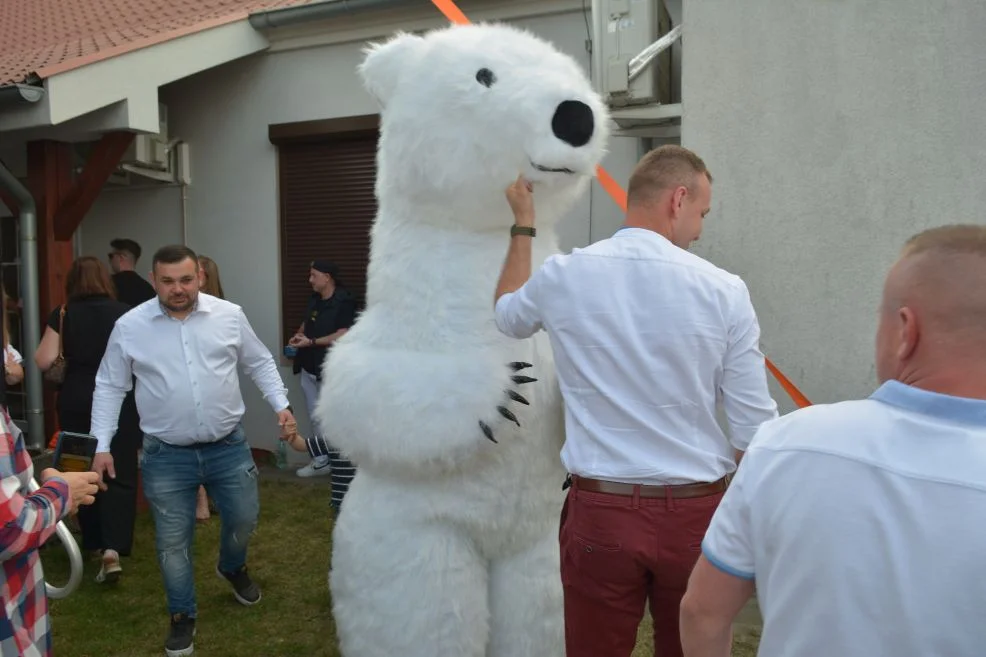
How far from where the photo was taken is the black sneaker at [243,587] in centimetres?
387

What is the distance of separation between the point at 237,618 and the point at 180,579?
0.53 meters

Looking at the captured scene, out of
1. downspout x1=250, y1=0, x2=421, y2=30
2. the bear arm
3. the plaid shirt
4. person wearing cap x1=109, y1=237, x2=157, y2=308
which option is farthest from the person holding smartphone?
downspout x1=250, y1=0, x2=421, y2=30

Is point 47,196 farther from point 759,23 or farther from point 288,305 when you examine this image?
point 759,23

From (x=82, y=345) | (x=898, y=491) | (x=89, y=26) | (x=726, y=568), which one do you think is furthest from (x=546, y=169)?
(x=89, y=26)

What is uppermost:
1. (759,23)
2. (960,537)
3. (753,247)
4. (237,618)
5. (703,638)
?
(759,23)

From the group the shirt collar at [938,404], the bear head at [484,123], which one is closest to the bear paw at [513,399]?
the bear head at [484,123]

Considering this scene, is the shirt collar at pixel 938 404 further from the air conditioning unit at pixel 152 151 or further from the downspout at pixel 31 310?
the air conditioning unit at pixel 152 151

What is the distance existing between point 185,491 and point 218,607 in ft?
2.74

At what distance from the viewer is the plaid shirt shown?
1.76 m

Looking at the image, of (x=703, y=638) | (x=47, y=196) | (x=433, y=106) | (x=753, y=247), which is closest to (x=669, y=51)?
(x=753, y=247)

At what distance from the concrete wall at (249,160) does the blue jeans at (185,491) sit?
126 inches

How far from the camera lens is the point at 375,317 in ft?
8.46

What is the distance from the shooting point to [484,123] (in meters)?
2.38

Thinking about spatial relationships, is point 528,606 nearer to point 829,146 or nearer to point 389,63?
point 389,63
